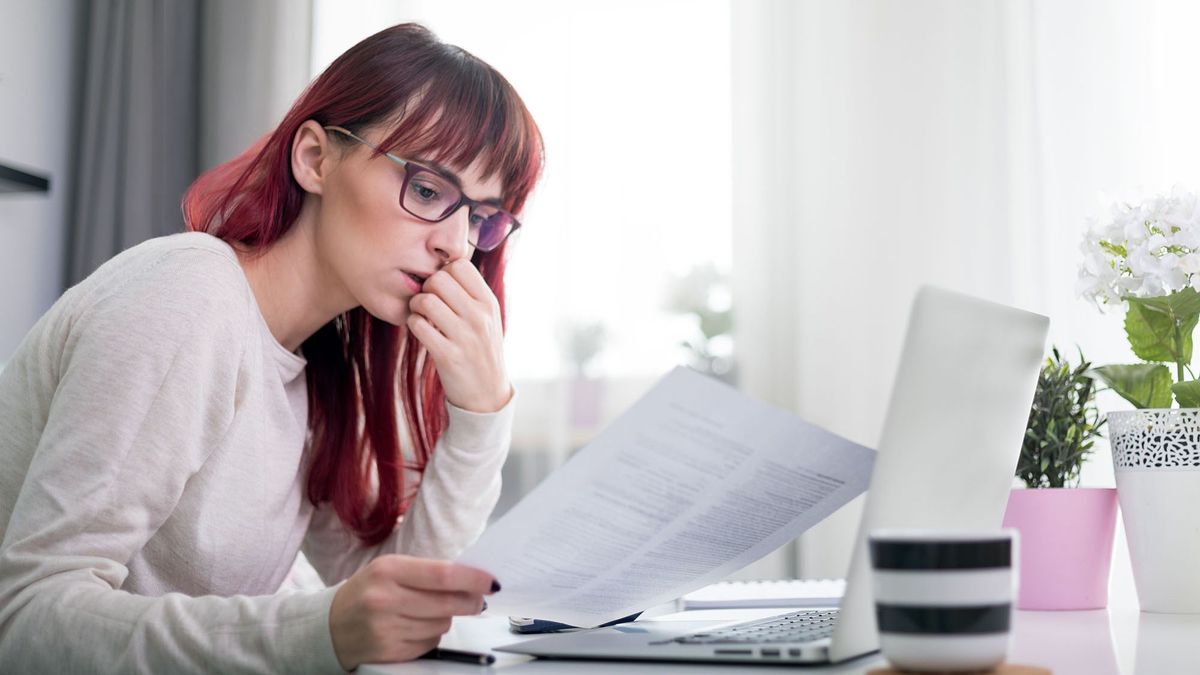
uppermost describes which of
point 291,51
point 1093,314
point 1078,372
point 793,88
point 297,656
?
point 291,51

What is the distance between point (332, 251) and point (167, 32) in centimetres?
174

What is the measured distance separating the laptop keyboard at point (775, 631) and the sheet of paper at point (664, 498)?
5 centimetres

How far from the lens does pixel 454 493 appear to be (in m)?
1.23

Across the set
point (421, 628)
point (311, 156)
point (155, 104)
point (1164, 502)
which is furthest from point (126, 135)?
point (1164, 502)

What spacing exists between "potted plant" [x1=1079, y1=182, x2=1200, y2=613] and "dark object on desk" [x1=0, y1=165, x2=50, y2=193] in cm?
198

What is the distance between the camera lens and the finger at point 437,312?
3.75 feet

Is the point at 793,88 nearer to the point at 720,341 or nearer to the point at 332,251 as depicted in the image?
the point at 720,341

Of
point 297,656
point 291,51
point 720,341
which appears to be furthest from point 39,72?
point 297,656

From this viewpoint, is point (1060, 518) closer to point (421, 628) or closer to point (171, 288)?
point (421, 628)

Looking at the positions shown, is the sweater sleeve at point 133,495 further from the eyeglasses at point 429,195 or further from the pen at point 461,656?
the eyeglasses at point 429,195

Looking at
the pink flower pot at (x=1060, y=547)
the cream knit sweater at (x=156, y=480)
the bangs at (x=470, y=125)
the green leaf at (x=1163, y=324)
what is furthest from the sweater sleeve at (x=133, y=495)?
the green leaf at (x=1163, y=324)

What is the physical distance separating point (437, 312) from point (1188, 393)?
73 centimetres

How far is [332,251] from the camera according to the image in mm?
1127

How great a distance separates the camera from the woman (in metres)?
0.69
